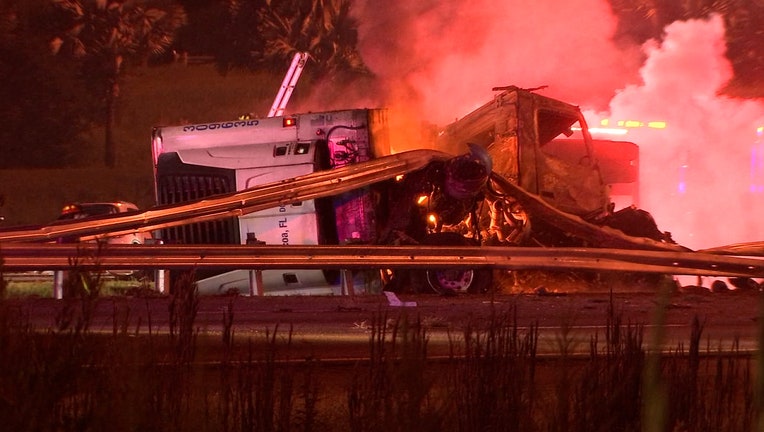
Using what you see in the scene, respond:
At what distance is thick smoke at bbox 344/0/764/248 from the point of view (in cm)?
1898

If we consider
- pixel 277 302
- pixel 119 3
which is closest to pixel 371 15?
pixel 277 302

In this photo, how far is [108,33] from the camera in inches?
1613

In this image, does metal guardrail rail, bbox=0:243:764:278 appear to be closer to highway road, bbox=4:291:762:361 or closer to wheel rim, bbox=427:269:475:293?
highway road, bbox=4:291:762:361

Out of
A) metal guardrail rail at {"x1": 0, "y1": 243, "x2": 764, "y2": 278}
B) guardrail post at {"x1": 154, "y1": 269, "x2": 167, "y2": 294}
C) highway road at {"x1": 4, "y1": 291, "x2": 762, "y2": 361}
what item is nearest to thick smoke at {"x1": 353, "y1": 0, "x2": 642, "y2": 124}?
guardrail post at {"x1": 154, "y1": 269, "x2": 167, "y2": 294}

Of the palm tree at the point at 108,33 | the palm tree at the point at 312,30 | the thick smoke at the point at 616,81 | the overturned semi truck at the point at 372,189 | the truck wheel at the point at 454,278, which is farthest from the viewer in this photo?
the palm tree at the point at 108,33

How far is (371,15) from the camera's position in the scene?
24375mm

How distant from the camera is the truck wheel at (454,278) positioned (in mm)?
9062

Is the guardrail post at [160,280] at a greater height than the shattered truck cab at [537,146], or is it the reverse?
the shattered truck cab at [537,146]

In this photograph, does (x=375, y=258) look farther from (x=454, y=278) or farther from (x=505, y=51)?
(x=505, y=51)

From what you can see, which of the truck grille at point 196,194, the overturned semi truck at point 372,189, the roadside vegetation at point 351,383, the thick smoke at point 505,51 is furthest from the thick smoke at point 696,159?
the roadside vegetation at point 351,383

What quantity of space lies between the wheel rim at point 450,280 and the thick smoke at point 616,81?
328 inches

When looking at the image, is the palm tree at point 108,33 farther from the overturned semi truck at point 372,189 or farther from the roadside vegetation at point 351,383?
the roadside vegetation at point 351,383

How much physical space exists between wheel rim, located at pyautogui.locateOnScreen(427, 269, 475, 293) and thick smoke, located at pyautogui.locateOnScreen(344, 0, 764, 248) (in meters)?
8.34

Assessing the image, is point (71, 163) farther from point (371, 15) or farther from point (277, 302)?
point (277, 302)
